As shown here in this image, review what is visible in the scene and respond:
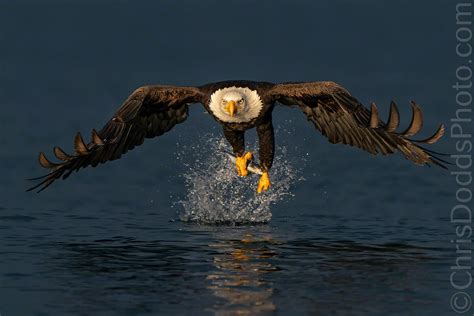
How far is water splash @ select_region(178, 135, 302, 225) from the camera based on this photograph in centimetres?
1223

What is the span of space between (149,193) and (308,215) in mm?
2011

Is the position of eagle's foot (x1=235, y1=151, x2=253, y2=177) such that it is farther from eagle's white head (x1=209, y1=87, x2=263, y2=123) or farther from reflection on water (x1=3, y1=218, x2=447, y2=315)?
reflection on water (x1=3, y1=218, x2=447, y2=315)

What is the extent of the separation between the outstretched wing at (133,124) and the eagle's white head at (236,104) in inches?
12.5

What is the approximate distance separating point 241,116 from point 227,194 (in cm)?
108

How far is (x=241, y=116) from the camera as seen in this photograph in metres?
12.1

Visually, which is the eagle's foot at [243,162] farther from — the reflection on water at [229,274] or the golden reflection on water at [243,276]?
the golden reflection on water at [243,276]

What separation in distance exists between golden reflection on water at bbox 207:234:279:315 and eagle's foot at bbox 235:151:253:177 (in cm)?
150

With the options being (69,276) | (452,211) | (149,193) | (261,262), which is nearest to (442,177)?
(452,211)

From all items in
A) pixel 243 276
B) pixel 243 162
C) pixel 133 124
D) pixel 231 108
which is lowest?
pixel 243 276

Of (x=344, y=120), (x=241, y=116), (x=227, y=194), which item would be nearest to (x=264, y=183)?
(x=227, y=194)

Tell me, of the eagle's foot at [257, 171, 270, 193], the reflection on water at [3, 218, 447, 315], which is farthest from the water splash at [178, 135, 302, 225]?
the reflection on water at [3, 218, 447, 315]

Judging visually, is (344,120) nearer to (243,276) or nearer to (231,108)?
(231,108)

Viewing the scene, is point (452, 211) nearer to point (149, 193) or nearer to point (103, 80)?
point (149, 193)

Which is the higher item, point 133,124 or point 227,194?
point 133,124
